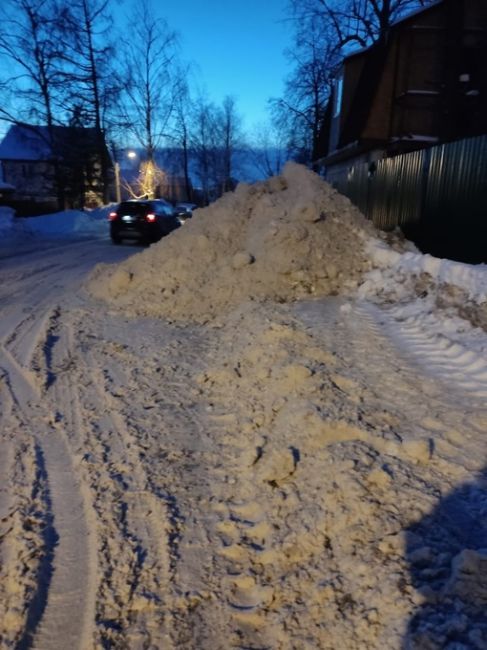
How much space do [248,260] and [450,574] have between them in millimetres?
6393

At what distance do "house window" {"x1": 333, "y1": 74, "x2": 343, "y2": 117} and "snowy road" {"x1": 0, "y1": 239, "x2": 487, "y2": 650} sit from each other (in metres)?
18.1

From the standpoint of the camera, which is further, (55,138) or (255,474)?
(55,138)

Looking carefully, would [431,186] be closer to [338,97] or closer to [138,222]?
[138,222]

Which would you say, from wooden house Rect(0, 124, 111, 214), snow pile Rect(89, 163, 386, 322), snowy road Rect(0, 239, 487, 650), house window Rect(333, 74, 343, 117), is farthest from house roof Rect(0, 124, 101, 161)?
snowy road Rect(0, 239, 487, 650)

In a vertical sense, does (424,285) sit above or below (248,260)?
below

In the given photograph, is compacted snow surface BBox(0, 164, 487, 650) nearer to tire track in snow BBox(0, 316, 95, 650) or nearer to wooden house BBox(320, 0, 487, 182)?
tire track in snow BBox(0, 316, 95, 650)

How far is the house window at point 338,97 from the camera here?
2025cm

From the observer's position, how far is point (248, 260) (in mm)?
7992

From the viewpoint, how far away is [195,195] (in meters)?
68.1

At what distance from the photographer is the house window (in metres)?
20.2

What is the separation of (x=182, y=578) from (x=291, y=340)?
3041mm

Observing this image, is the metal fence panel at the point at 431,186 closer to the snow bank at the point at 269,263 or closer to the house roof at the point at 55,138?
the snow bank at the point at 269,263

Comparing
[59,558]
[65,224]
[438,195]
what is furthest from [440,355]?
[65,224]

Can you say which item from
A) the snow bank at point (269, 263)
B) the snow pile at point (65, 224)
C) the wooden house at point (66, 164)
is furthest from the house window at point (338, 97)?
the wooden house at point (66, 164)
